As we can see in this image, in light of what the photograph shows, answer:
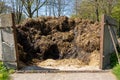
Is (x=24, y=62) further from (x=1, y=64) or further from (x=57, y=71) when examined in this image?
(x=57, y=71)

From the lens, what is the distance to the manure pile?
11.0 metres

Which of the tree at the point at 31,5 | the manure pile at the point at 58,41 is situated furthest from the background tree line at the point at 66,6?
the manure pile at the point at 58,41

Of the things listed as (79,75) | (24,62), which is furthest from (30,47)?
(79,75)

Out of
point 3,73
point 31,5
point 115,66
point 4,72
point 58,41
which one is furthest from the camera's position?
point 31,5

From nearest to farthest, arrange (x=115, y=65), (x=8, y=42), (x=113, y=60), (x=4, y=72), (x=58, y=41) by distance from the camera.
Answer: (x=4, y=72), (x=8, y=42), (x=115, y=65), (x=113, y=60), (x=58, y=41)

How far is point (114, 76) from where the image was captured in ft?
27.5

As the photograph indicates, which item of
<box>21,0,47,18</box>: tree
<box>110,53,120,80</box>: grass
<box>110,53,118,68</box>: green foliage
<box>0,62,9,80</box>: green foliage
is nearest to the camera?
<box>0,62,9,80</box>: green foliage

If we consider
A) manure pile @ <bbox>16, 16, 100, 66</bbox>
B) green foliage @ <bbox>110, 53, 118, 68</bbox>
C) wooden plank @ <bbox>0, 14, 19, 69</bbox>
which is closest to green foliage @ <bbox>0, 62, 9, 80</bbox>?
wooden plank @ <bbox>0, 14, 19, 69</bbox>

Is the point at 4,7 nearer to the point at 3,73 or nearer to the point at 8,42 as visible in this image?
the point at 8,42

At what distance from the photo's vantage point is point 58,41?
1192 cm

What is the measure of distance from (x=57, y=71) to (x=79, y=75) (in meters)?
0.87

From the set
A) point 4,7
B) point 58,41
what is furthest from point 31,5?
point 58,41

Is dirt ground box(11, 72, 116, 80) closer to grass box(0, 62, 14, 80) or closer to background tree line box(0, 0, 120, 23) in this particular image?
grass box(0, 62, 14, 80)

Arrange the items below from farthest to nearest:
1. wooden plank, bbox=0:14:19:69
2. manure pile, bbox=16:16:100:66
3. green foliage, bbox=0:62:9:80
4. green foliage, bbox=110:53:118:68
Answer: manure pile, bbox=16:16:100:66 → green foliage, bbox=110:53:118:68 → wooden plank, bbox=0:14:19:69 → green foliage, bbox=0:62:9:80
